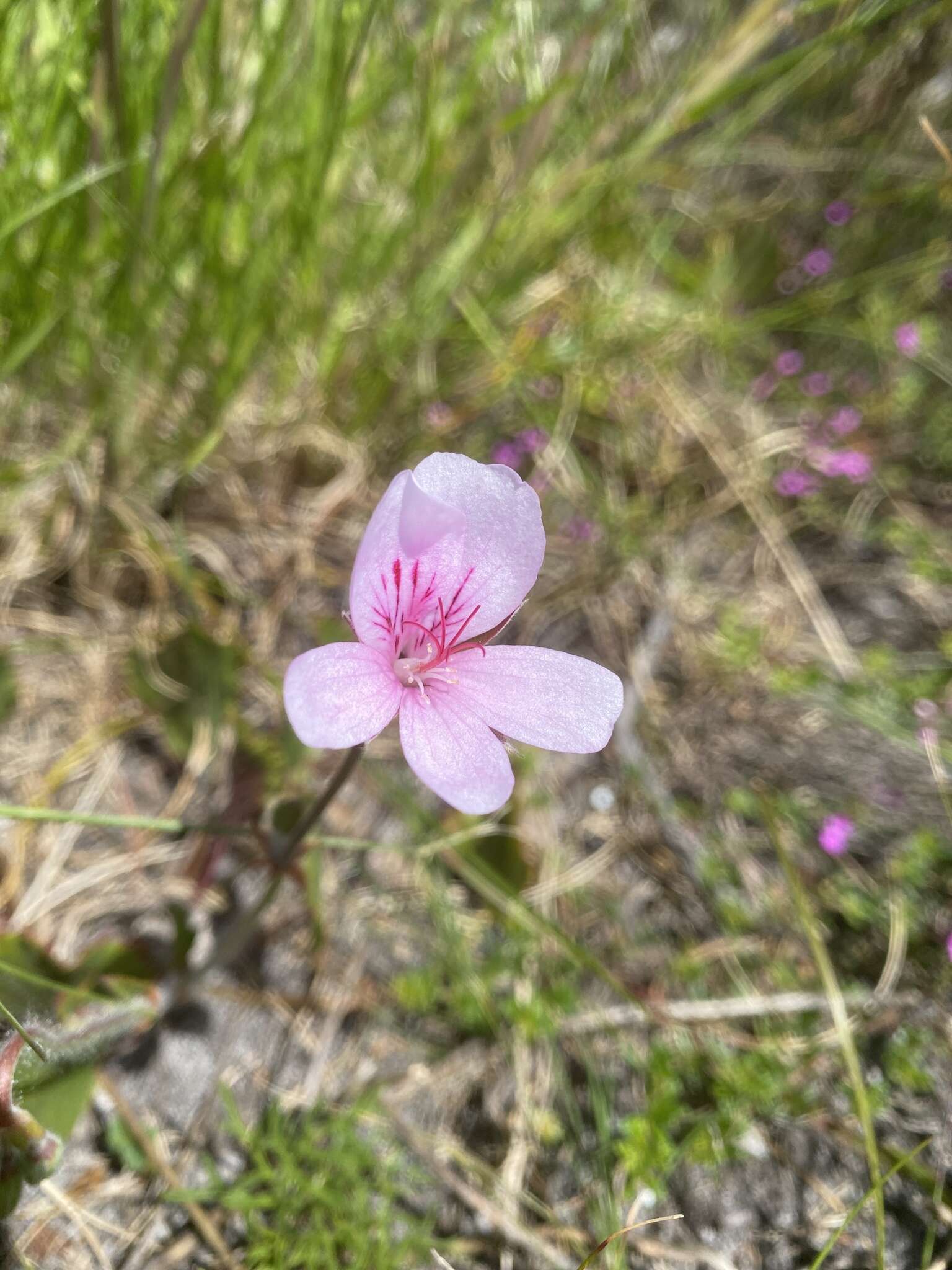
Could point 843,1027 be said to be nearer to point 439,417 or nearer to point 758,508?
point 758,508

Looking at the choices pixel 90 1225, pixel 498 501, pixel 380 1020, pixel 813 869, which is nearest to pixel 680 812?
pixel 813 869

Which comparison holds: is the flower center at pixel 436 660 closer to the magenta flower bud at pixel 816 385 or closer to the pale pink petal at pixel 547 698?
the pale pink petal at pixel 547 698

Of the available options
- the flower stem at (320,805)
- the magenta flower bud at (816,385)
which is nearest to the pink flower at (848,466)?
the magenta flower bud at (816,385)

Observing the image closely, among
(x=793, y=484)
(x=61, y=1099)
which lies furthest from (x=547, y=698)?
(x=793, y=484)

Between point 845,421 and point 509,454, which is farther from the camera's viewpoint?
point 845,421

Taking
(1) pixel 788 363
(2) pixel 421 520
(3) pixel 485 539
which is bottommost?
(1) pixel 788 363

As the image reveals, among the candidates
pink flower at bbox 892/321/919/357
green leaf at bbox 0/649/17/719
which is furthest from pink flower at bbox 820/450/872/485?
green leaf at bbox 0/649/17/719

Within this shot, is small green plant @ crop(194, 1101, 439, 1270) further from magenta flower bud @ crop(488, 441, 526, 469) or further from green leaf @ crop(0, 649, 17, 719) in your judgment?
magenta flower bud @ crop(488, 441, 526, 469)
